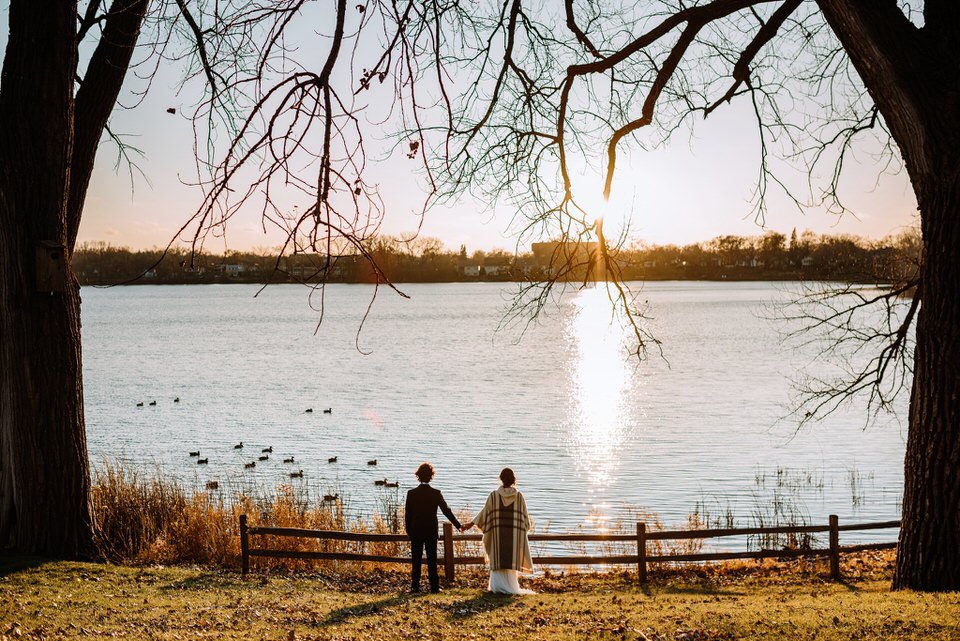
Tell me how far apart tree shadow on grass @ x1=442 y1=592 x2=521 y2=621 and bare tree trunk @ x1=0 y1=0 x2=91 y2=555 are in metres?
5.07

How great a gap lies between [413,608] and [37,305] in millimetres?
6168

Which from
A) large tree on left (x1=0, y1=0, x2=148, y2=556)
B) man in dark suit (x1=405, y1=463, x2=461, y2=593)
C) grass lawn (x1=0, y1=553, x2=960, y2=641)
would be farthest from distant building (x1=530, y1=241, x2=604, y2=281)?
large tree on left (x1=0, y1=0, x2=148, y2=556)

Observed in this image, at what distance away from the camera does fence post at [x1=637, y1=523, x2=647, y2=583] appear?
12336mm

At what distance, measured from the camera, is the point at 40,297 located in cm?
1057

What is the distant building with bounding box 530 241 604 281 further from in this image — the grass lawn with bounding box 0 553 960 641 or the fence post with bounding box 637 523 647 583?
the fence post with bounding box 637 523 647 583

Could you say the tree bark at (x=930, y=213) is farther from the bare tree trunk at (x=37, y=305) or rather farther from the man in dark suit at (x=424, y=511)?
the bare tree trunk at (x=37, y=305)

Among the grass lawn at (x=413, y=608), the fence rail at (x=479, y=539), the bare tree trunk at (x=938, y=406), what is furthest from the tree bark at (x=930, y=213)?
the fence rail at (x=479, y=539)

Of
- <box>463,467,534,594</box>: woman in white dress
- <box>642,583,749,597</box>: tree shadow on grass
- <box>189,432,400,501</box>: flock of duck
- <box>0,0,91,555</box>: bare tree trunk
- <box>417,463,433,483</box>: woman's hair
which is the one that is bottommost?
<box>189,432,400,501</box>: flock of duck

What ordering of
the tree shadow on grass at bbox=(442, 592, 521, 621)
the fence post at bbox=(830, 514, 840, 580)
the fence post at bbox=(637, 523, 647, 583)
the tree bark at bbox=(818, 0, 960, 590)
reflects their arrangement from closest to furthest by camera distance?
the tree bark at bbox=(818, 0, 960, 590), the tree shadow on grass at bbox=(442, 592, 521, 621), the fence post at bbox=(637, 523, 647, 583), the fence post at bbox=(830, 514, 840, 580)

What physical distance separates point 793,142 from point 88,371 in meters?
52.2

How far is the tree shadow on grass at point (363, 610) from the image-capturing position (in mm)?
9430

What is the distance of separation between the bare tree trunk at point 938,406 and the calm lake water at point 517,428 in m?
4.85

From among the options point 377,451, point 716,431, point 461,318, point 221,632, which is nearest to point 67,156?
point 221,632

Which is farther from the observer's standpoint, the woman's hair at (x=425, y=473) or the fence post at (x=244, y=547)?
the fence post at (x=244, y=547)
